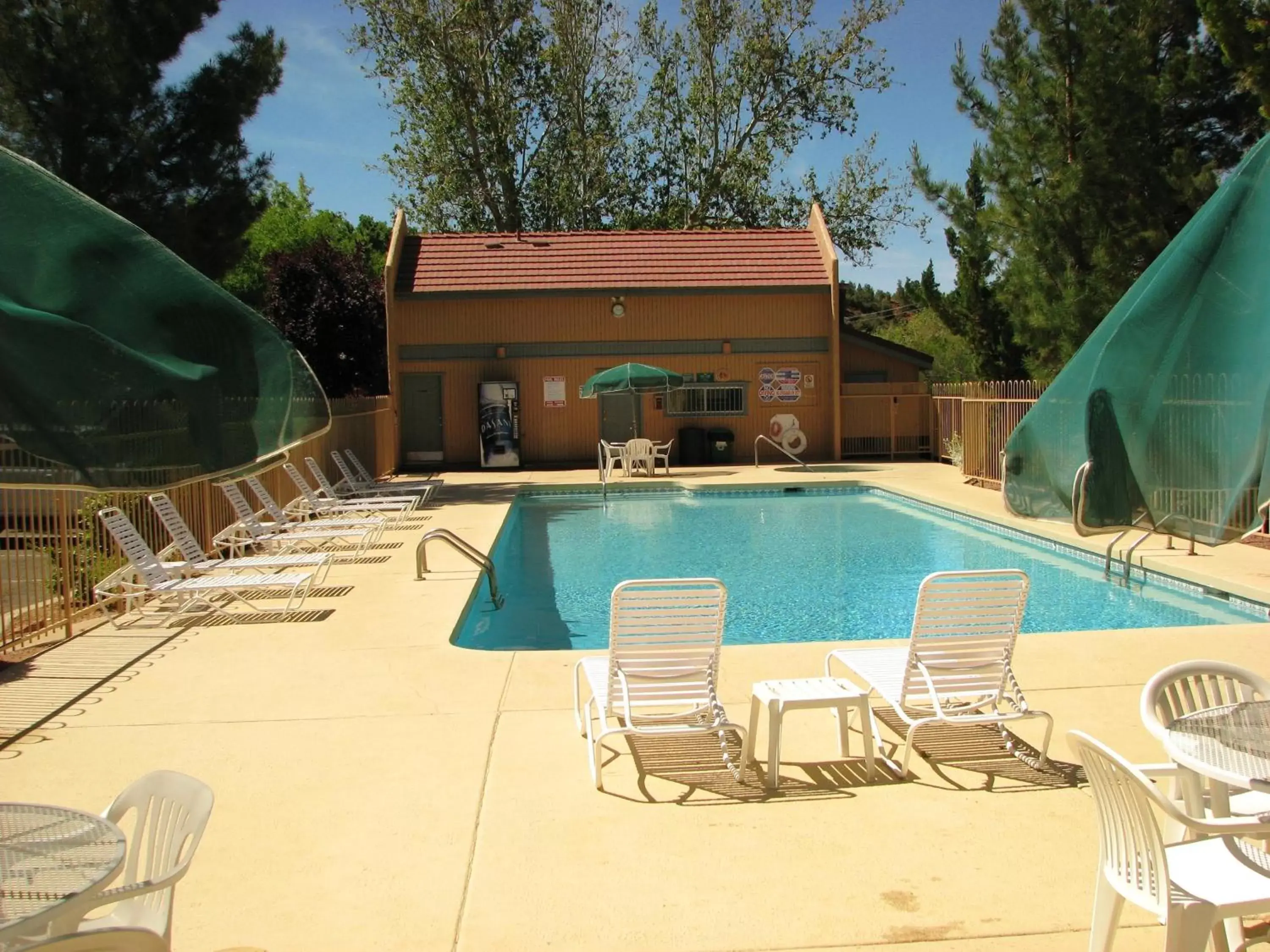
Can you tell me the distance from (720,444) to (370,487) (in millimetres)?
9576

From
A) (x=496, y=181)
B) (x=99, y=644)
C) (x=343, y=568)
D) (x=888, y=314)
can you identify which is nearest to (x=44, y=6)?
(x=343, y=568)

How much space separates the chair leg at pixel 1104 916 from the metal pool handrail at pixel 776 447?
20.6 meters

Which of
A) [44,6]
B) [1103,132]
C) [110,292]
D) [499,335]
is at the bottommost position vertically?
[110,292]

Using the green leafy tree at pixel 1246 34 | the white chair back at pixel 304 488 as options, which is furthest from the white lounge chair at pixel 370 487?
the green leafy tree at pixel 1246 34

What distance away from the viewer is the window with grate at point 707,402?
84.9 ft

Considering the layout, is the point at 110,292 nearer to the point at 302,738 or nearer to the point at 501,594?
the point at 302,738

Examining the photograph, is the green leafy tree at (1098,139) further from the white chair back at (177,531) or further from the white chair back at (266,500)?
the white chair back at (177,531)

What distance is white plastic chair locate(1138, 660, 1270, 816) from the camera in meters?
3.59

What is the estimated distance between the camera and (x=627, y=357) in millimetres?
25484

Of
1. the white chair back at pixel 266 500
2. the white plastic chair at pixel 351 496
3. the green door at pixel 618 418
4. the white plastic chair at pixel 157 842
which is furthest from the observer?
the green door at pixel 618 418

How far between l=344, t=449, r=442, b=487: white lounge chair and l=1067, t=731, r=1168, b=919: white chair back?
15.9 m

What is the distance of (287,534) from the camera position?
12812 mm

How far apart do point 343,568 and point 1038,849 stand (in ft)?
28.9

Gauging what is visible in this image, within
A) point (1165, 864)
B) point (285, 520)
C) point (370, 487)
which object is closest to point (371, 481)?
point (370, 487)
